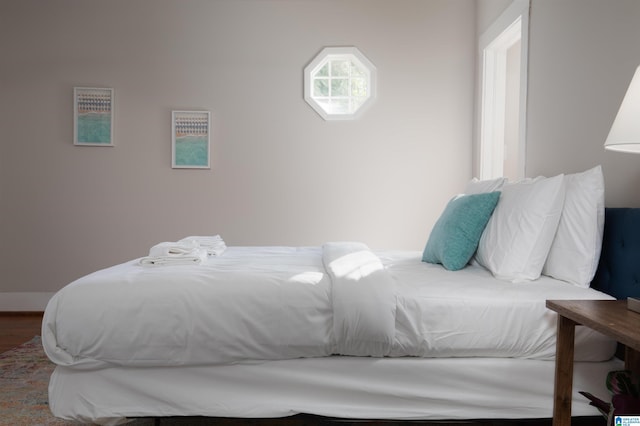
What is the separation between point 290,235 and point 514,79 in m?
2.51

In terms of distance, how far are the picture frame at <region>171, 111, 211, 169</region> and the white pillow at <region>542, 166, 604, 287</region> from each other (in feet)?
9.71

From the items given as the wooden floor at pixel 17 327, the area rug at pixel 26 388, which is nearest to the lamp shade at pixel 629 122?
the area rug at pixel 26 388

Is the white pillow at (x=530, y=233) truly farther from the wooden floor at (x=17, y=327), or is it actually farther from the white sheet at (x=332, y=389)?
the wooden floor at (x=17, y=327)

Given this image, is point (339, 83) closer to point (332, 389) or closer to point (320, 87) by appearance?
point (320, 87)

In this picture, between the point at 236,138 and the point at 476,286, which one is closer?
the point at 476,286

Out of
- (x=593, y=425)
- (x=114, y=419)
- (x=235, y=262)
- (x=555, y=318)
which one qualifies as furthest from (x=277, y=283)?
(x=593, y=425)

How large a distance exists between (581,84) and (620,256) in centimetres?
99

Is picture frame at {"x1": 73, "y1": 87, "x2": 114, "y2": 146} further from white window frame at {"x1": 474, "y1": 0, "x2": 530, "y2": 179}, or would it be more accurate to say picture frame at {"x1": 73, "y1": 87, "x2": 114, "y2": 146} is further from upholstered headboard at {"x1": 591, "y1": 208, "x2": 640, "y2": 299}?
upholstered headboard at {"x1": 591, "y1": 208, "x2": 640, "y2": 299}

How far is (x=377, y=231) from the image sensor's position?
4.15 meters

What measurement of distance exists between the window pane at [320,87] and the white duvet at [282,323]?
109 inches

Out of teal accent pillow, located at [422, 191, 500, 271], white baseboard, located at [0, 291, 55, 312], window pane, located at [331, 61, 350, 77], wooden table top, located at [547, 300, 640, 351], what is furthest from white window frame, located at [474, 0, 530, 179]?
white baseboard, located at [0, 291, 55, 312]

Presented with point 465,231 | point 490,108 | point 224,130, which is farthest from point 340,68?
point 465,231

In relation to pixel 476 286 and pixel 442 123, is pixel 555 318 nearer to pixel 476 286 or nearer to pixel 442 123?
pixel 476 286

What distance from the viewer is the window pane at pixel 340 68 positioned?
4.20 meters
